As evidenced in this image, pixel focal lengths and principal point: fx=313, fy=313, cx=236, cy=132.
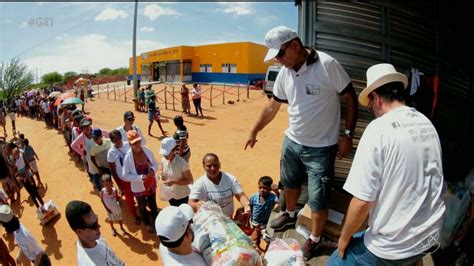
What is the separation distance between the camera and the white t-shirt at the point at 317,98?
255cm

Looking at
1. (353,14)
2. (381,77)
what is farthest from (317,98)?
(353,14)

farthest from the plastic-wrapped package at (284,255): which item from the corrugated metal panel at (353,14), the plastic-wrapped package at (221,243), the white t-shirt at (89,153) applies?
the white t-shirt at (89,153)

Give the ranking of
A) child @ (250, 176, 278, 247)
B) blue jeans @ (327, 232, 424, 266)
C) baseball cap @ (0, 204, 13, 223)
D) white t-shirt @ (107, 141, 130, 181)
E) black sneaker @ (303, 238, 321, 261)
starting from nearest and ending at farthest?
blue jeans @ (327, 232, 424, 266)
black sneaker @ (303, 238, 321, 261)
baseball cap @ (0, 204, 13, 223)
child @ (250, 176, 278, 247)
white t-shirt @ (107, 141, 130, 181)

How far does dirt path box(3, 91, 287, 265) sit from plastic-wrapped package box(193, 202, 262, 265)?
271 cm

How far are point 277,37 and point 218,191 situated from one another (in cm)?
189

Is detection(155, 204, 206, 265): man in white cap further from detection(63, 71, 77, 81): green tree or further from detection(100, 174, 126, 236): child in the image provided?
detection(63, 71, 77, 81): green tree

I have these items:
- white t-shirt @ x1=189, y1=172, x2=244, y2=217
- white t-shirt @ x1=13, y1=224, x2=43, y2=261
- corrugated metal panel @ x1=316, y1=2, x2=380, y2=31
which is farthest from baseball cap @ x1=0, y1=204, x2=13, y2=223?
corrugated metal panel @ x1=316, y1=2, x2=380, y2=31

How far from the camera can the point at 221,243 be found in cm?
211

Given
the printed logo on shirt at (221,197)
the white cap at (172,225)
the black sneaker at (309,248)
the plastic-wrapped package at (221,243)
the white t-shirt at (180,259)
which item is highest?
the white cap at (172,225)

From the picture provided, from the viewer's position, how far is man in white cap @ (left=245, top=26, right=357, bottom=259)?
255 centimetres

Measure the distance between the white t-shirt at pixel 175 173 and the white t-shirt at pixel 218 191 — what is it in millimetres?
916

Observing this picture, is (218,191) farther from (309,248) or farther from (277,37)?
(277,37)

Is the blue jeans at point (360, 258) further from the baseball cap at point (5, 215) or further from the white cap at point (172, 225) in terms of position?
the baseball cap at point (5, 215)

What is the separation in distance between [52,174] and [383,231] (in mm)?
9311
